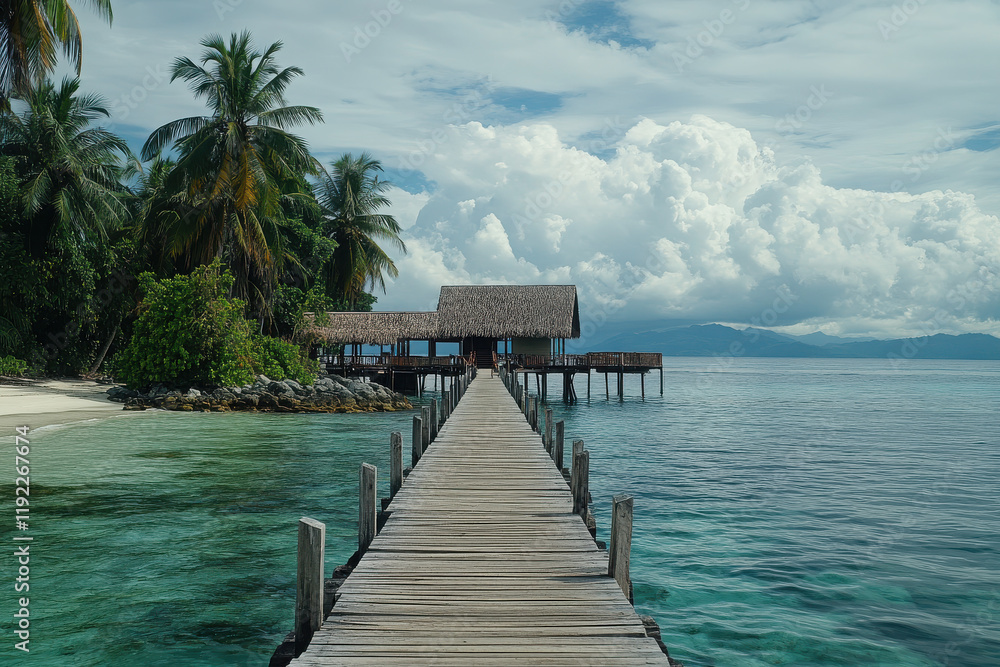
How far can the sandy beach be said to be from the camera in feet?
65.1

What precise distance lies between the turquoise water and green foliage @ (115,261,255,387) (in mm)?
4610

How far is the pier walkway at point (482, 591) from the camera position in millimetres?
4020

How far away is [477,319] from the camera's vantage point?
120 feet

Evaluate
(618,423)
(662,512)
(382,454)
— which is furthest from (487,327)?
(662,512)

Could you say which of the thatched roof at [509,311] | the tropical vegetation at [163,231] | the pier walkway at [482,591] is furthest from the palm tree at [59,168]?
the pier walkway at [482,591]

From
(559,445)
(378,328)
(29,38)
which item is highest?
(29,38)

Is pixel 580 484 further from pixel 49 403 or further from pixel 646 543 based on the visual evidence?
pixel 49 403

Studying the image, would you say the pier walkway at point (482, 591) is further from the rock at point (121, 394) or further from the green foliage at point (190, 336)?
the rock at point (121, 394)

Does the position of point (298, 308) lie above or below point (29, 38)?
below

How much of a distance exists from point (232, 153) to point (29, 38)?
32.4ft

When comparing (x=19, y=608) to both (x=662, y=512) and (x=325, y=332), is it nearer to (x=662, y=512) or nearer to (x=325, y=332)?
(x=662, y=512)

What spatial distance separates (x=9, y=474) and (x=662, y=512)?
11.3m

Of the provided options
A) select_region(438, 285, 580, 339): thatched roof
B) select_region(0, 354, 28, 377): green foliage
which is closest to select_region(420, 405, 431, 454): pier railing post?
select_region(0, 354, 28, 377): green foliage

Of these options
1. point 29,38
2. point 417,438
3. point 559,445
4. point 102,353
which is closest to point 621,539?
point 559,445
